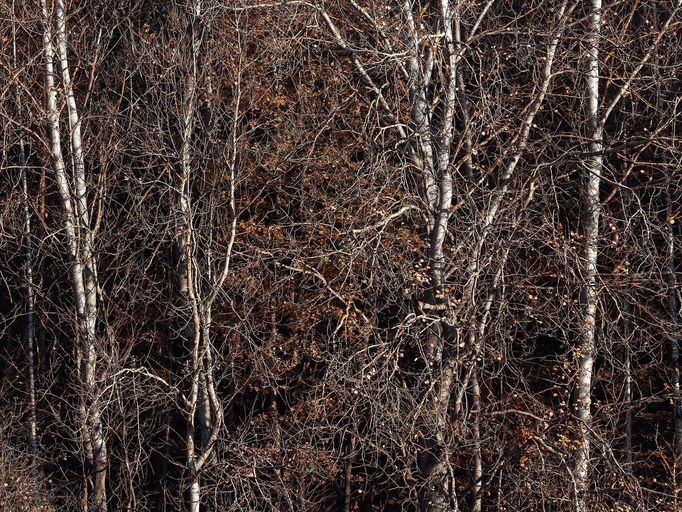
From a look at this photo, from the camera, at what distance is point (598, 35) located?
9.40m

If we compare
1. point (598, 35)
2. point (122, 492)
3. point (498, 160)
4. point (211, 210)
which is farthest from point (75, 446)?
point (598, 35)

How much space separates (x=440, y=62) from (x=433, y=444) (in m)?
3.95

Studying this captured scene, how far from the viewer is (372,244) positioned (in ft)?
33.5

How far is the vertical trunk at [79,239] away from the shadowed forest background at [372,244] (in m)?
0.04

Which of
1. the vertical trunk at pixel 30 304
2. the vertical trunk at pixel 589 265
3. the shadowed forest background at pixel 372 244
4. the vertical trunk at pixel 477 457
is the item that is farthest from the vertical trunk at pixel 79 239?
the vertical trunk at pixel 589 265

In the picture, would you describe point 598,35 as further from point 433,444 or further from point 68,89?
point 68,89

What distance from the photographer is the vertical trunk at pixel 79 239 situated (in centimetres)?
1233

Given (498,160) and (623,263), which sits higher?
(498,160)

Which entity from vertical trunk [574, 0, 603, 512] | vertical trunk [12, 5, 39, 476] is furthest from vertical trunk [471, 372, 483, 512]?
vertical trunk [12, 5, 39, 476]

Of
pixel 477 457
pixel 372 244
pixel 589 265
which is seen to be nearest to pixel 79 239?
pixel 372 244

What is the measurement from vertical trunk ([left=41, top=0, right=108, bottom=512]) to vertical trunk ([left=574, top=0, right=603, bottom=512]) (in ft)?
20.1

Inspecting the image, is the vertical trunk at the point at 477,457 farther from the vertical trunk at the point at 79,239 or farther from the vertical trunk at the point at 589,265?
the vertical trunk at the point at 79,239

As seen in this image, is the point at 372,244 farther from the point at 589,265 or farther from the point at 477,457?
the point at 477,457

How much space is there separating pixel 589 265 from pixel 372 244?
2.26 meters
